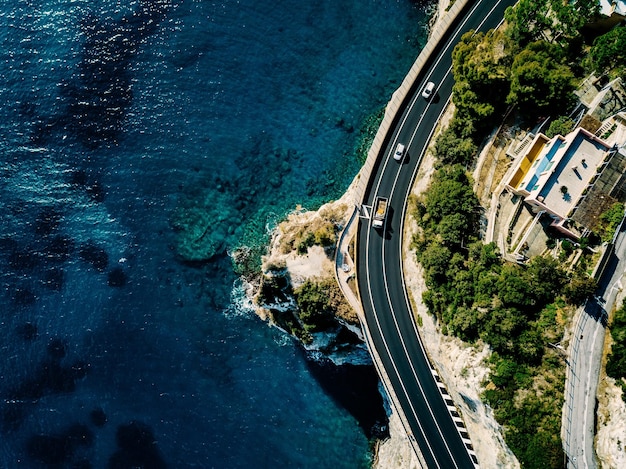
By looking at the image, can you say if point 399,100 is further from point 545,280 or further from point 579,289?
point 579,289

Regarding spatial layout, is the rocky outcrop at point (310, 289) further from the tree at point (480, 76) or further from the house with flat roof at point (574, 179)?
the house with flat roof at point (574, 179)

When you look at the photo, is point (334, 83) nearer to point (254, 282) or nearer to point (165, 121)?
point (165, 121)

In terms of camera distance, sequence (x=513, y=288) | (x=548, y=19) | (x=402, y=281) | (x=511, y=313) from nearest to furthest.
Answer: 1. (x=513, y=288)
2. (x=511, y=313)
3. (x=548, y=19)
4. (x=402, y=281)

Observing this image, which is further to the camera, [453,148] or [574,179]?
[453,148]

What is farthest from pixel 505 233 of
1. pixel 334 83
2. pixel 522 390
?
pixel 334 83

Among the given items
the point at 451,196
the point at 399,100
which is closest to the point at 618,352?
the point at 451,196

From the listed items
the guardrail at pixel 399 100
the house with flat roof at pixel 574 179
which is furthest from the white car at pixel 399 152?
the house with flat roof at pixel 574 179

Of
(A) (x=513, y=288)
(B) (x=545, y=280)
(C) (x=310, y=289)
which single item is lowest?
(C) (x=310, y=289)
